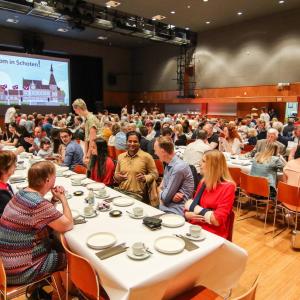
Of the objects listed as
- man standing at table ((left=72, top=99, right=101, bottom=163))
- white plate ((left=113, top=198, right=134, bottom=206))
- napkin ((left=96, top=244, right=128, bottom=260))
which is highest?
man standing at table ((left=72, top=99, right=101, bottom=163))

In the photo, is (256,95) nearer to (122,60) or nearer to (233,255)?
(122,60)

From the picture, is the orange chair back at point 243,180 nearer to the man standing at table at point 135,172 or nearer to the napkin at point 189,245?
the man standing at table at point 135,172

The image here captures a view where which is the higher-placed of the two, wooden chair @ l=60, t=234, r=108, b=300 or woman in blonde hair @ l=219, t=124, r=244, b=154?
woman in blonde hair @ l=219, t=124, r=244, b=154

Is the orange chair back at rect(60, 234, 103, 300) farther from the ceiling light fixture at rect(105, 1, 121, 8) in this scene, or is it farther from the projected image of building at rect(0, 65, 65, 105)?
the projected image of building at rect(0, 65, 65, 105)

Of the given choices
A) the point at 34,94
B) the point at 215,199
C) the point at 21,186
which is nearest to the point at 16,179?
the point at 21,186

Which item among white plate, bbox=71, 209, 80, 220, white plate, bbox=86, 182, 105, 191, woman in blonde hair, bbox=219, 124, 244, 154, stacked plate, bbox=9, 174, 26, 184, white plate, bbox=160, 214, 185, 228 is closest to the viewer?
white plate, bbox=160, 214, 185, 228

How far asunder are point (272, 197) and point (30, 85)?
14.5 m

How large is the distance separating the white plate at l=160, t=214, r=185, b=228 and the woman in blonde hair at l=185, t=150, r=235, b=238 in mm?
270

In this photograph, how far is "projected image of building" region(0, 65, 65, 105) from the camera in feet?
48.1

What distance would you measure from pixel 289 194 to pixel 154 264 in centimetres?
253

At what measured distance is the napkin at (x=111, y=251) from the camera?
1.75 m

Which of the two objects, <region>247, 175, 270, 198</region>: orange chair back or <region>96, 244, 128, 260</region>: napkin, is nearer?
<region>96, 244, 128, 260</region>: napkin

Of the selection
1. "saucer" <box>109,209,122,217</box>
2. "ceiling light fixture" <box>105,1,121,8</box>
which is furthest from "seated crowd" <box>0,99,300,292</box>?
"ceiling light fixture" <box>105,1,121,8</box>

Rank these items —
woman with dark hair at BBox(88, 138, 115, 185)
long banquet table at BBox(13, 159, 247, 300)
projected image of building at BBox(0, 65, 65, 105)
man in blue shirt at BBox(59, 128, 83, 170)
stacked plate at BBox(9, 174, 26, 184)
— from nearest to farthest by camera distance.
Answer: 1. long banquet table at BBox(13, 159, 247, 300)
2. stacked plate at BBox(9, 174, 26, 184)
3. woman with dark hair at BBox(88, 138, 115, 185)
4. man in blue shirt at BBox(59, 128, 83, 170)
5. projected image of building at BBox(0, 65, 65, 105)
